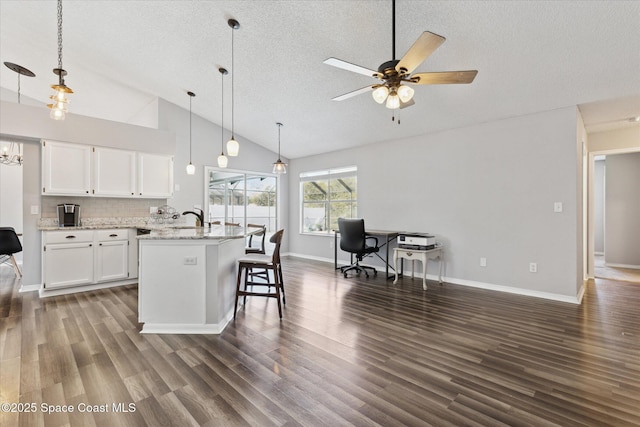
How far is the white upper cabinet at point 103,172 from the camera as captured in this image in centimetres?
429

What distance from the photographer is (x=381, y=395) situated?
73.4 inches

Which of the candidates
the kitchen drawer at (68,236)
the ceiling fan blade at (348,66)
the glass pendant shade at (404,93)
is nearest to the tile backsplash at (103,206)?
the kitchen drawer at (68,236)

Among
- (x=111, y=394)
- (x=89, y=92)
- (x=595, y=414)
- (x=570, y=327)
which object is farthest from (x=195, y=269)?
(x=89, y=92)

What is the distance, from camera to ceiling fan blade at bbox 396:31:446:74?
1841 mm

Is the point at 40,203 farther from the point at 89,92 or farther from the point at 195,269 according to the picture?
the point at 195,269

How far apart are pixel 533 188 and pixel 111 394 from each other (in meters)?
5.06

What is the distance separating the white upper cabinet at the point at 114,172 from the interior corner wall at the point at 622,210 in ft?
31.9

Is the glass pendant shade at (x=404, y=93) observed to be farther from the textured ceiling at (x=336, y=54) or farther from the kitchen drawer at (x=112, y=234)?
the kitchen drawer at (x=112, y=234)

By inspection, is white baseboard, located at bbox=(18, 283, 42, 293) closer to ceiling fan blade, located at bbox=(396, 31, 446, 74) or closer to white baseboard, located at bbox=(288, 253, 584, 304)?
ceiling fan blade, located at bbox=(396, 31, 446, 74)

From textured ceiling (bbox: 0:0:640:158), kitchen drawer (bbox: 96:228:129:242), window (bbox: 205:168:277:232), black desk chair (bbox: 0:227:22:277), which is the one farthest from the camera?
window (bbox: 205:168:277:232)

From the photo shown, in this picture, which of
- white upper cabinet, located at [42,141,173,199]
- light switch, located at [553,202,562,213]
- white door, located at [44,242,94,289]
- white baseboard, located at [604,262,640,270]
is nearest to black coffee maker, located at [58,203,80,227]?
white upper cabinet, located at [42,141,173,199]

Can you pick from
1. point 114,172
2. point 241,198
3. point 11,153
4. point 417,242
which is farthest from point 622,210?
point 11,153

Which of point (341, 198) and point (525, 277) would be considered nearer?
point (525, 277)

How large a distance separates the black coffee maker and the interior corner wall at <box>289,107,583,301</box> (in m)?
5.14
